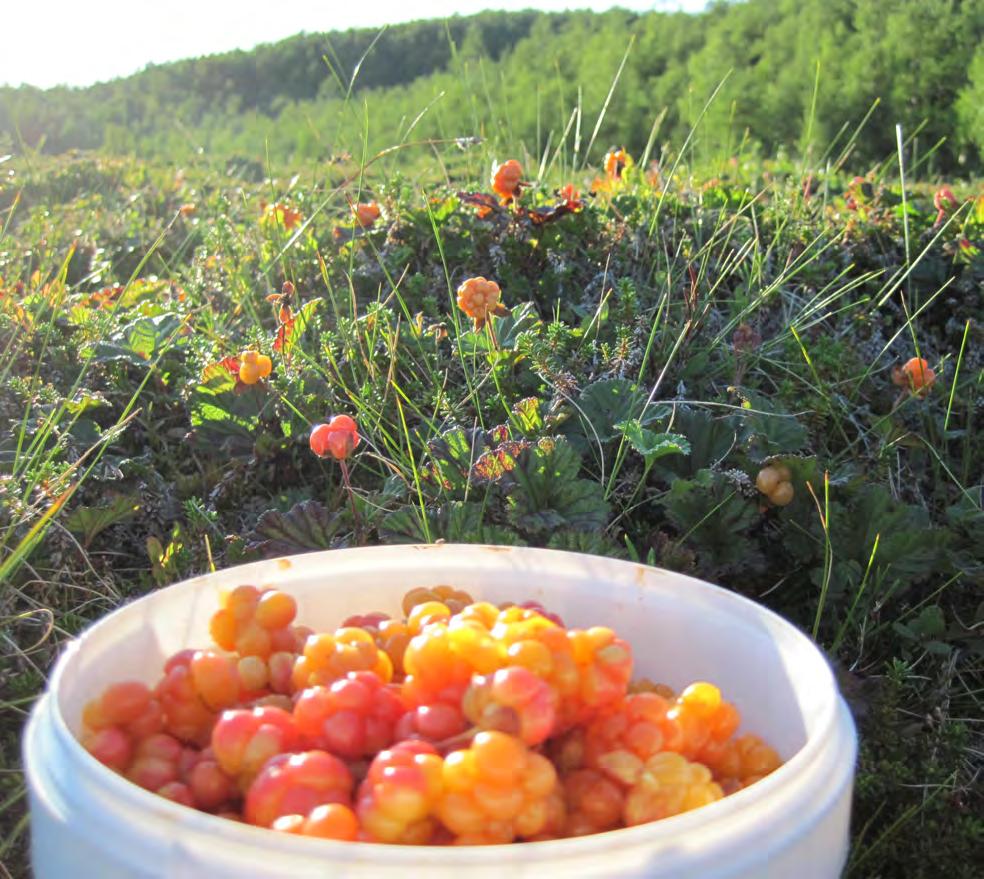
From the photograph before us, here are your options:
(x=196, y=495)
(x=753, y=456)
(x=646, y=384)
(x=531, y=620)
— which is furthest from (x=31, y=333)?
(x=531, y=620)

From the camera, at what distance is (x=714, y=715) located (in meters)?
1.00

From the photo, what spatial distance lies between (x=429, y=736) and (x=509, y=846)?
20cm

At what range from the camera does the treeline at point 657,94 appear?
→ 659 centimetres

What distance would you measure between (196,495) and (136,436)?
30 cm

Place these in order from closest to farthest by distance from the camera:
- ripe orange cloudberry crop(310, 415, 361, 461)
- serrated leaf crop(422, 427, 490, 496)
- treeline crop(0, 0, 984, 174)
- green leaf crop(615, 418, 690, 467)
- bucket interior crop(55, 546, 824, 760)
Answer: bucket interior crop(55, 546, 824, 760) → ripe orange cloudberry crop(310, 415, 361, 461) → green leaf crop(615, 418, 690, 467) → serrated leaf crop(422, 427, 490, 496) → treeline crop(0, 0, 984, 174)

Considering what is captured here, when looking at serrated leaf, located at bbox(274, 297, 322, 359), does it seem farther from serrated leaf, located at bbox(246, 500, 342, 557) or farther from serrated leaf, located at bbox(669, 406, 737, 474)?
serrated leaf, located at bbox(669, 406, 737, 474)

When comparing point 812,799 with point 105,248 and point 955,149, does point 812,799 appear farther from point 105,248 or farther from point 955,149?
point 955,149

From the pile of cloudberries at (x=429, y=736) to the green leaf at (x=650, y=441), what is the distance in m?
→ 0.79

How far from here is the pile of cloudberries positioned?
0.84m

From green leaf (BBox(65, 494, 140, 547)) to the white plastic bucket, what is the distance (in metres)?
0.75

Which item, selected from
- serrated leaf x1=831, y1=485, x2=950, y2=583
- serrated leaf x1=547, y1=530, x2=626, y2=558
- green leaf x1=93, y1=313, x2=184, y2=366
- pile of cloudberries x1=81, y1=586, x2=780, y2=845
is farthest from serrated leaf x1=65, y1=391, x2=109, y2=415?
serrated leaf x1=831, y1=485, x2=950, y2=583

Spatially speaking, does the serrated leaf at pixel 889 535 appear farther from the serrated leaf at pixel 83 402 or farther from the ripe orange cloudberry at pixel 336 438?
the serrated leaf at pixel 83 402

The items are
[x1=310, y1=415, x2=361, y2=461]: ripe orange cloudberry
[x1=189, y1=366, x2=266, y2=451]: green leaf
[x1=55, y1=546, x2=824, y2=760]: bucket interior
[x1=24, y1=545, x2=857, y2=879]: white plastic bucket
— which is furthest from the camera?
[x1=189, y1=366, x2=266, y2=451]: green leaf

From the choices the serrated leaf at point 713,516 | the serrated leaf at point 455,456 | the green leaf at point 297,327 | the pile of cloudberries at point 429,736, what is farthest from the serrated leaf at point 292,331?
the pile of cloudberries at point 429,736
